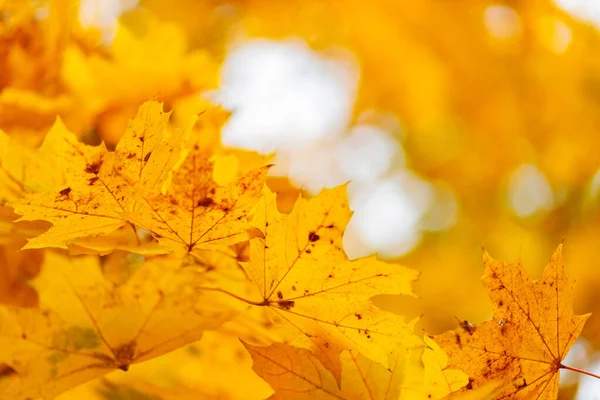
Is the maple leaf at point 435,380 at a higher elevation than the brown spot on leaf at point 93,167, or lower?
lower

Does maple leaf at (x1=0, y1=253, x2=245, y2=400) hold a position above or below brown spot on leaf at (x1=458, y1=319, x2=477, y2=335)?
below

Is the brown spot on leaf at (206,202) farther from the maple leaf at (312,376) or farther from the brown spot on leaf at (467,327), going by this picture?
the brown spot on leaf at (467,327)

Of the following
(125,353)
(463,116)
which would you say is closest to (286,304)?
(125,353)

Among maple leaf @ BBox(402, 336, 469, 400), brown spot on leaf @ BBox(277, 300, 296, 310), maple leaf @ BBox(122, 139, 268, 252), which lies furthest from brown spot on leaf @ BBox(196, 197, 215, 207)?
maple leaf @ BBox(402, 336, 469, 400)

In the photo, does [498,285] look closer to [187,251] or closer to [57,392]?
[187,251]

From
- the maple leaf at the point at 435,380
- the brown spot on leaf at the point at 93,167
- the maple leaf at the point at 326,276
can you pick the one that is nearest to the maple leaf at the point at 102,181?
the brown spot on leaf at the point at 93,167

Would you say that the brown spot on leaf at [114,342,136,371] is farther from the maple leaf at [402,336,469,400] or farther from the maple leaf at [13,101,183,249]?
the maple leaf at [402,336,469,400]

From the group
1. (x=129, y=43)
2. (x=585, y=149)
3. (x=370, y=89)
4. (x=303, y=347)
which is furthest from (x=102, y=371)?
(x=370, y=89)
